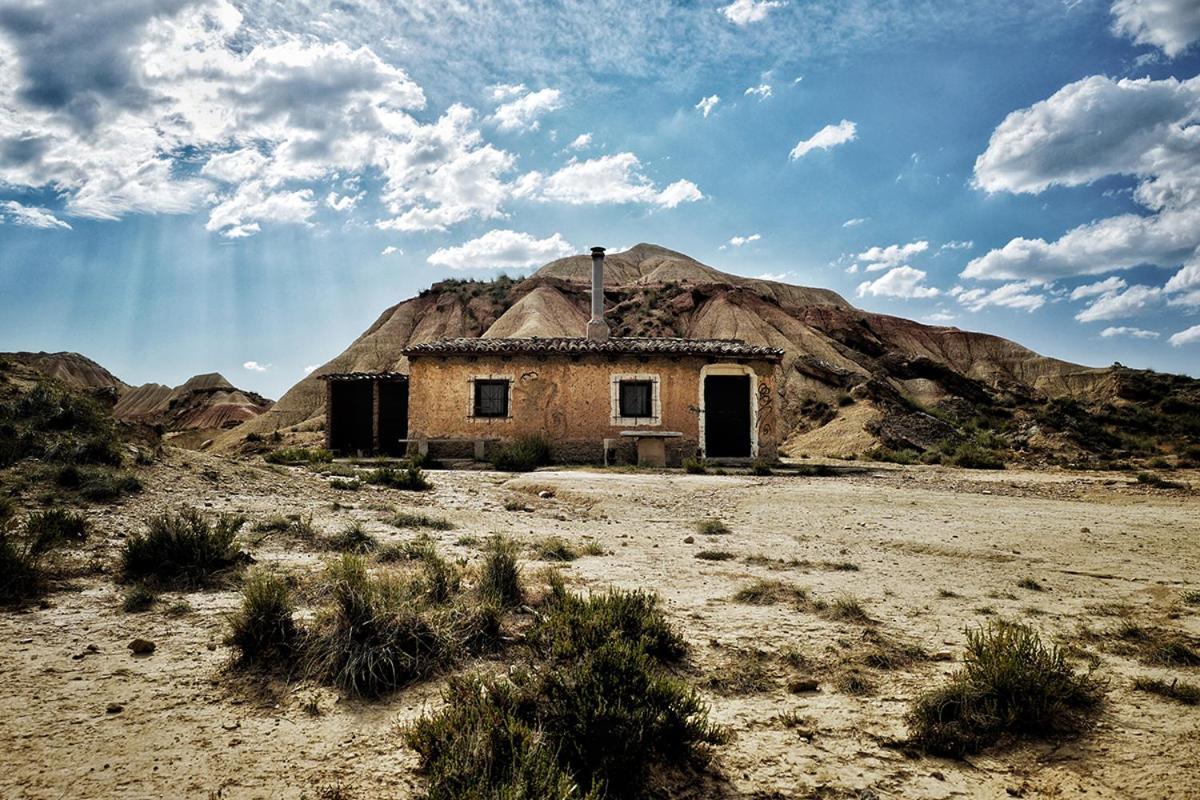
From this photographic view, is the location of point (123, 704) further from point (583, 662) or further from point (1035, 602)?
point (1035, 602)

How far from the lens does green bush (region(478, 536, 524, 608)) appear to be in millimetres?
4484

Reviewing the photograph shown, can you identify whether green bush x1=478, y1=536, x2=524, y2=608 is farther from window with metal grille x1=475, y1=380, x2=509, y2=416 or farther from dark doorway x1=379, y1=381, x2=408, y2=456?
dark doorway x1=379, y1=381, x2=408, y2=456

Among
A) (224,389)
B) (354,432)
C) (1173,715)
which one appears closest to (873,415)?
(354,432)

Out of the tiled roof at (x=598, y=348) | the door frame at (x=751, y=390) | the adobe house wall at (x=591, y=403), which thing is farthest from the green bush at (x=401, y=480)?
the door frame at (x=751, y=390)

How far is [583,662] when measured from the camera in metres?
3.17

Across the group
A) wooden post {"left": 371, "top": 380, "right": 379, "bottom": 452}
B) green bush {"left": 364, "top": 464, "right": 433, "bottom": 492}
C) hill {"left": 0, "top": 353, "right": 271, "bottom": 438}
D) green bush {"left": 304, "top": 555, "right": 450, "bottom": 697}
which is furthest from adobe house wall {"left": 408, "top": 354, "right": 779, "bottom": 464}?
hill {"left": 0, "top": 353, "right": 271, "bottom": 438}

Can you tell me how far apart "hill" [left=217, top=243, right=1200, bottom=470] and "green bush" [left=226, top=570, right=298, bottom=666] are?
19.6 meters

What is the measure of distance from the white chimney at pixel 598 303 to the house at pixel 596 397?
4.77 ft

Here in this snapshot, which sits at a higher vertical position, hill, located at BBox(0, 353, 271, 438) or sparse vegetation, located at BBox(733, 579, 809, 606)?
hill, located at BBox(0, 353, 271, 438)

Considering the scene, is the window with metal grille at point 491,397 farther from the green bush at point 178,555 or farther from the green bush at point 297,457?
the green bush at point 178,555

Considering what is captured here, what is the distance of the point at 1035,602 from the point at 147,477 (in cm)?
976

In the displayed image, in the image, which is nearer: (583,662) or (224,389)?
(583,662)

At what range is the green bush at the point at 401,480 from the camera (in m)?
10.9

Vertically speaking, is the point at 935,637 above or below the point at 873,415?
below
